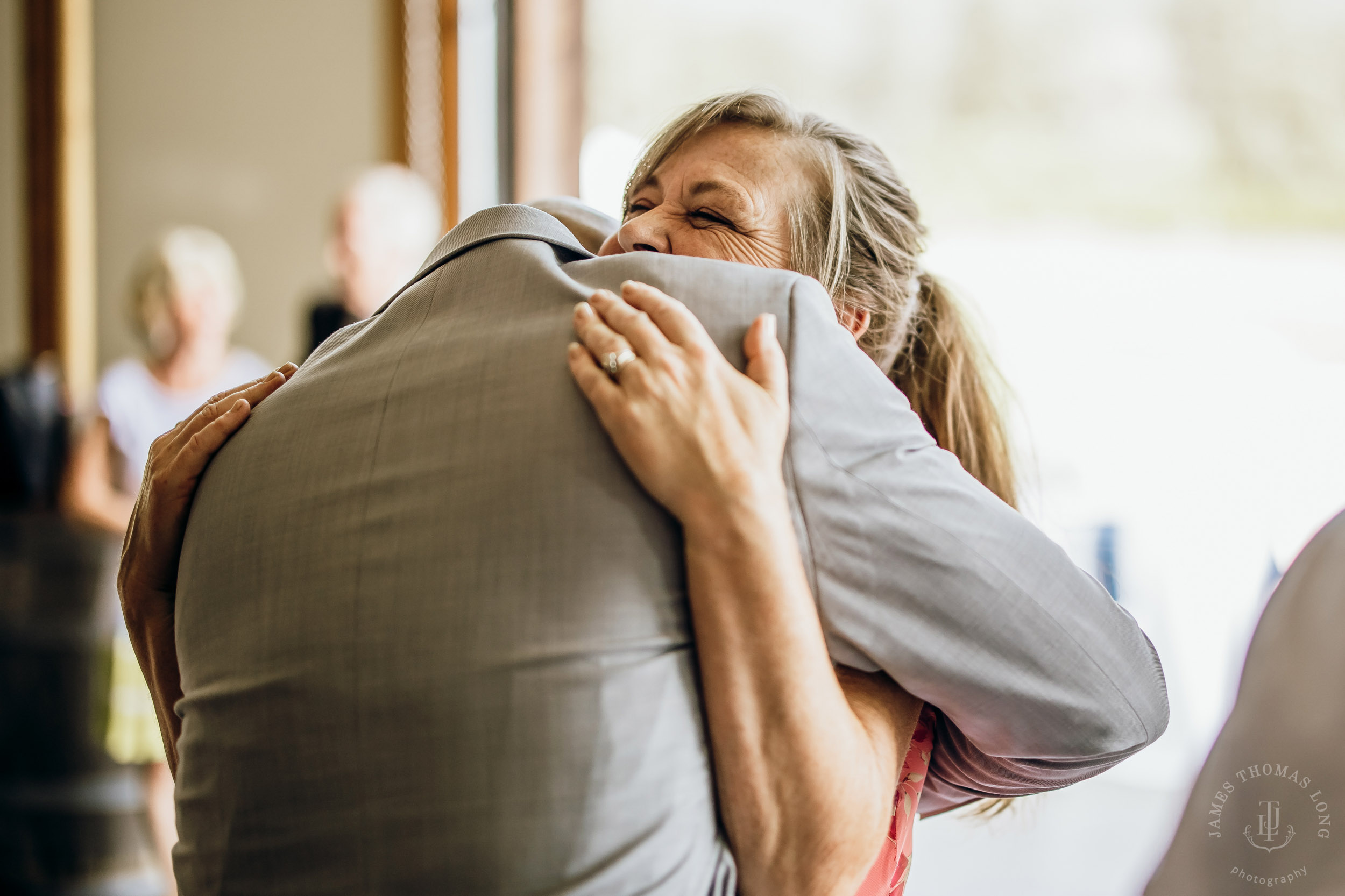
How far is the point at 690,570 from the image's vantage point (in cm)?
78

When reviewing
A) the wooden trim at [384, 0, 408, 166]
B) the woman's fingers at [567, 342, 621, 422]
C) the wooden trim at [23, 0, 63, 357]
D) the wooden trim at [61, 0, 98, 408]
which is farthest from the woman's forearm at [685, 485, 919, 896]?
the wooden trim at [23, 0, 63, 357]

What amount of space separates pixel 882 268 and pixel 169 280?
289 centimetres

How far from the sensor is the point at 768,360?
0.81m

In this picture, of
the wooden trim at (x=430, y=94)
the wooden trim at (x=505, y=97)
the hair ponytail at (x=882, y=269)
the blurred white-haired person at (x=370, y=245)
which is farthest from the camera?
the wooden trim at (x=430, y=94)

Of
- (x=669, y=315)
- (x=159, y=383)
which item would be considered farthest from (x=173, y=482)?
(x=159, y=383)

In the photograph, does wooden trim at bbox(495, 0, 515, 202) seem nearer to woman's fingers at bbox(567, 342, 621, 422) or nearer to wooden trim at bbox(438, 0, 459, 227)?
wooden trim at bbox(438, 0, 459, 227)

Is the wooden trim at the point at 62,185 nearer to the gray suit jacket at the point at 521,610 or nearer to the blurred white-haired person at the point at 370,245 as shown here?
the blurred white-haired person at the point at 370,245

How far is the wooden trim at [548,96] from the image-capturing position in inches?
138

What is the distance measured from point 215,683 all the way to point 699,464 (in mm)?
416

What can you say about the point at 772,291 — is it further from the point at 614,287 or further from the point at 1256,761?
the point at 1256,761

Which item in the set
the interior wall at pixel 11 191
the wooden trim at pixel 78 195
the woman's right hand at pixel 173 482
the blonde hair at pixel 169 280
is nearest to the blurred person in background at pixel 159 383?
the blonde hair at pixel 169 280

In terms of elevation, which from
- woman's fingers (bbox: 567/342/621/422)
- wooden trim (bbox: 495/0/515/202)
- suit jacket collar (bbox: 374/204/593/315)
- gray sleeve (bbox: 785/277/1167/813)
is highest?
wooden trim (bbox: 495/0/515/202)

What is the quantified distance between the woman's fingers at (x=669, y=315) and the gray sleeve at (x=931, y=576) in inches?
2.9

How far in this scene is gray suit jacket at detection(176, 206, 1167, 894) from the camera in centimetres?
74
